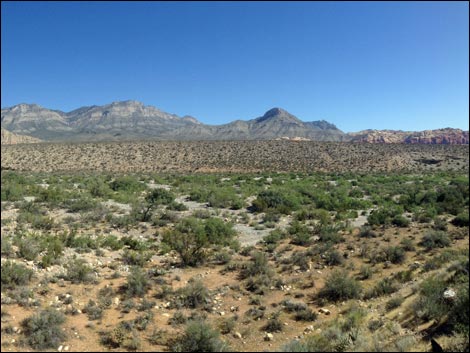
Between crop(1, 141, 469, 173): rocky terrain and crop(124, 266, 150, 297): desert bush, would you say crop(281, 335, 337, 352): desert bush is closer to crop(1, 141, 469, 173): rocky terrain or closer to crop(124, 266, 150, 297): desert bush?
crop(124, 266, 150, 297): desert bush

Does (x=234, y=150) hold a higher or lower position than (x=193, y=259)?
higher

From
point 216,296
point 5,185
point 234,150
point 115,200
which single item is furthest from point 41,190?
point 234,150

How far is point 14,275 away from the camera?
9.95 m

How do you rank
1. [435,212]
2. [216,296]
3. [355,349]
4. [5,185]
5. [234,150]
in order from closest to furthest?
1. [355,349]
2. [216,296]
3. [435,212]
4. [5,185]
5. [234,150]

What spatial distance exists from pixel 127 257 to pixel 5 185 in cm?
1497

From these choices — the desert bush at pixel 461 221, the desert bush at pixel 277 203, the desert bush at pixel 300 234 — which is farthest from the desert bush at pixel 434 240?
the desert bush at pixel 277 203

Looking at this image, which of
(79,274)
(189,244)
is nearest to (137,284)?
(79,274)

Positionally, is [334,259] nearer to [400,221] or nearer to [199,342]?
[400,221]

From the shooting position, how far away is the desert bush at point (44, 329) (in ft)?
24.5

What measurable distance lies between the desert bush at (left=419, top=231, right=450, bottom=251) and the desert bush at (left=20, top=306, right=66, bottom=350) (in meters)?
13.0

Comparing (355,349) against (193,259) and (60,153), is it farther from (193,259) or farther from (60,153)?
(60,153)

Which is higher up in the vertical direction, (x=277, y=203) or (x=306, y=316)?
(x=277, y=203)

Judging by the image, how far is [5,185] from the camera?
23.1 metres

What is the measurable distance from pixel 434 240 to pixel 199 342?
11184 millimetres
